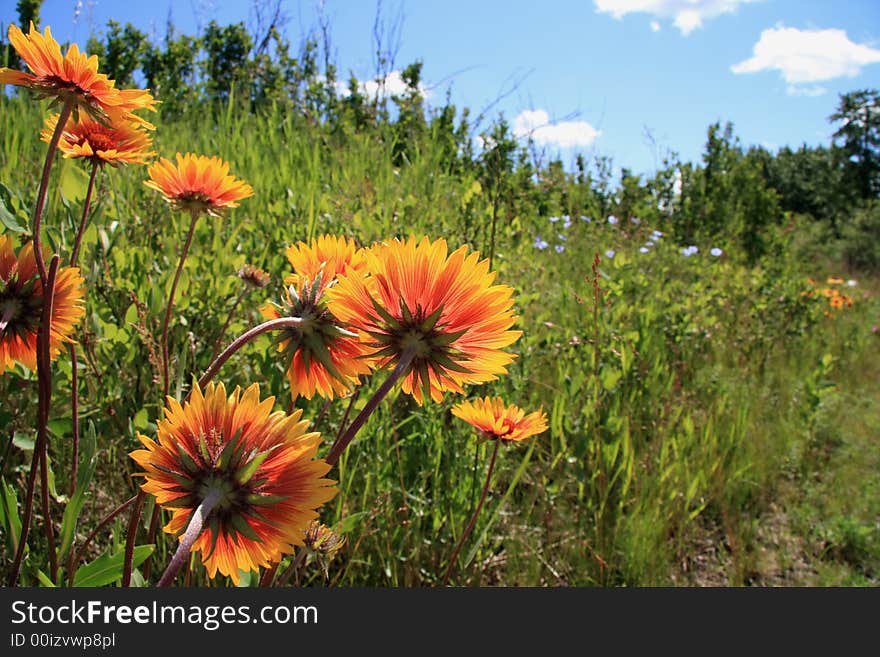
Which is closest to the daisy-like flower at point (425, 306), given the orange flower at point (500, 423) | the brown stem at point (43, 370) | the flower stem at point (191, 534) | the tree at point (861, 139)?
the flower stem at point (191, 534)

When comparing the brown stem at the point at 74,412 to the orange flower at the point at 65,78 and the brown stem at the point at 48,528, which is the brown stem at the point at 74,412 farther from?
the orange flower at the point at 65,78

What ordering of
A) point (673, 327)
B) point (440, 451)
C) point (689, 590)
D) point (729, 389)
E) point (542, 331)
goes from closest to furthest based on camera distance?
point (689, 590) < point (440, 451) < point (542, 331) < point (729, 389) < point (673, 327)

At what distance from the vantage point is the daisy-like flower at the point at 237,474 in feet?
1.60

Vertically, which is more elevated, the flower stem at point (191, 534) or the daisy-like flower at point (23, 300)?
the daisy-like flower at point (23, 300)

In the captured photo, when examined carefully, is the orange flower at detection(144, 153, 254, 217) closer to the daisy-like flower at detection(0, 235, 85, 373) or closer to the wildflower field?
the wildflower field

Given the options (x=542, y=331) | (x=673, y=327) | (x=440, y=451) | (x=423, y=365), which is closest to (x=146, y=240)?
(x=440, y=451)

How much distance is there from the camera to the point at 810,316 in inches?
165

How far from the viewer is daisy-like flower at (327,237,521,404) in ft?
1.77

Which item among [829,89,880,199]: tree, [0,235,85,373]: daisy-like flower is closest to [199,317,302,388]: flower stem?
[0,235,85,373]: daisy-like flower

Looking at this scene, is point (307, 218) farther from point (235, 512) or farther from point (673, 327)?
point (673, 327)

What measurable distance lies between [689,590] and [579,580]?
84 centimetres

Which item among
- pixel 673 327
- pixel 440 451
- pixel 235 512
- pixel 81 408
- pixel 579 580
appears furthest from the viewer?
pixel 673 327

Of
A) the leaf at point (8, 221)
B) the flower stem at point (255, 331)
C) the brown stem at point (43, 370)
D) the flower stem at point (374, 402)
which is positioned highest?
the leaf at point (8, 221)

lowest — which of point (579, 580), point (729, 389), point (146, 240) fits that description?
point (579, 580)
